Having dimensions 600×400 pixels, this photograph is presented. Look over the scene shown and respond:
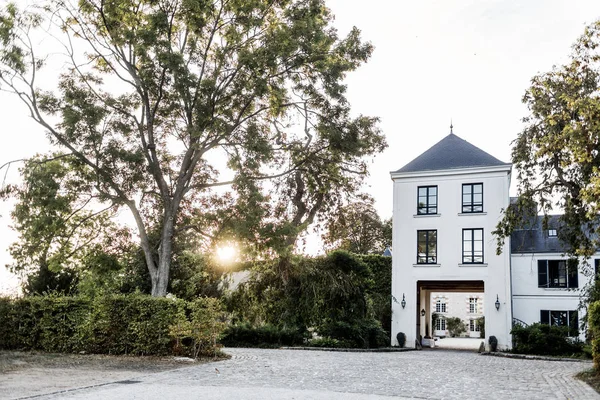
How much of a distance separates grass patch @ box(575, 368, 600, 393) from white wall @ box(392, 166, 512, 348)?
39.3 ft

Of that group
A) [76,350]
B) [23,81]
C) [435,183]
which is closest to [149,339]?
[76,350]

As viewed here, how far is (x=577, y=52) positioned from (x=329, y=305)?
1393 cm

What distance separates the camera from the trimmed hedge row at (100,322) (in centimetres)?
1505

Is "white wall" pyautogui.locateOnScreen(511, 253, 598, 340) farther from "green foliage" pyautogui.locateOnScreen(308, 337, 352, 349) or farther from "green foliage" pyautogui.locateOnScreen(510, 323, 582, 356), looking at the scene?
"green foliage" pyautogui.locateOnScreen(308, 337, 352, 349)

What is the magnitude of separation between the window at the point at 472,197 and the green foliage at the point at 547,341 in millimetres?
5729

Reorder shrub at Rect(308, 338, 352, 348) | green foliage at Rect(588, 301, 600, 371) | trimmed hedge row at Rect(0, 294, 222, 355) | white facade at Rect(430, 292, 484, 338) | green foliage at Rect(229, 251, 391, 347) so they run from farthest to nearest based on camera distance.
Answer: white facade at Rect(430, 292, 484, 338) → green foliage at Rect(229, 251, 391, 347) → shrub at Rect(308, 338, 352, 348) → trimmed hedge row at Rect(0, 294, 222, 355) → green foliage at Rect(588, 301, 600, 371)

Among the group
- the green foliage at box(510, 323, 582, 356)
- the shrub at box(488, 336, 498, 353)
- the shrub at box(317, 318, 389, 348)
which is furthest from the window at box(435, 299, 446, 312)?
the shrub at box(317, 318, 389, 348)

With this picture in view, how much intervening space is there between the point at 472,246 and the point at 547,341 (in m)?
5.34

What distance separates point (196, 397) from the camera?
834 centimetres

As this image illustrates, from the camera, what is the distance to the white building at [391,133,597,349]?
25.4m

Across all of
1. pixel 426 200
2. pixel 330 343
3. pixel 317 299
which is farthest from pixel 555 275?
pixel 330 343

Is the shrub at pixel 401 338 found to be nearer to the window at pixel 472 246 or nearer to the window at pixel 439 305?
the window at pixel 472 246

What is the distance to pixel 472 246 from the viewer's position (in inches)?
1014

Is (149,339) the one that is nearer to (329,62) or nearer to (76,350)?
(76,350)
